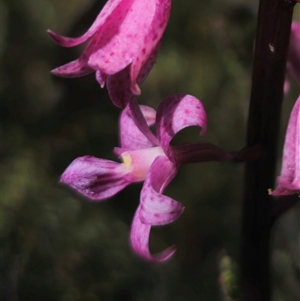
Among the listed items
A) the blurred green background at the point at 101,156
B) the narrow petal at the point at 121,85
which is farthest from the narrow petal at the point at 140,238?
the blurred green background at the point at 101,156

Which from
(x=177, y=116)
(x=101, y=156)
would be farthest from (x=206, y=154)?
(x=101, y=156)

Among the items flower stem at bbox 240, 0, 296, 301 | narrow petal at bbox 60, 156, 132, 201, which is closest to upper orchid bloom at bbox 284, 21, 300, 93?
flower stem at bbox 240, 0, 296, 301

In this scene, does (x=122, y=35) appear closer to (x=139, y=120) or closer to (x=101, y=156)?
(x=139, y=120)

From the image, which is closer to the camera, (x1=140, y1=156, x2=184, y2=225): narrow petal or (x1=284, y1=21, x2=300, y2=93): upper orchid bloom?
(x1=140, y1=156, x2=184, y2=225): narrow petal

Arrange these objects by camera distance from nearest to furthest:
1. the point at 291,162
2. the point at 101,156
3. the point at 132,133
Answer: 1. the point at 291,162
2. the point at 132,133
3. the point at 101,156

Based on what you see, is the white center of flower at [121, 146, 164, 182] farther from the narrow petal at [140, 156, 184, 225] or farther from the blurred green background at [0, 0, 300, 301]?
the blurred green background at [0, 0, 300, 301]
